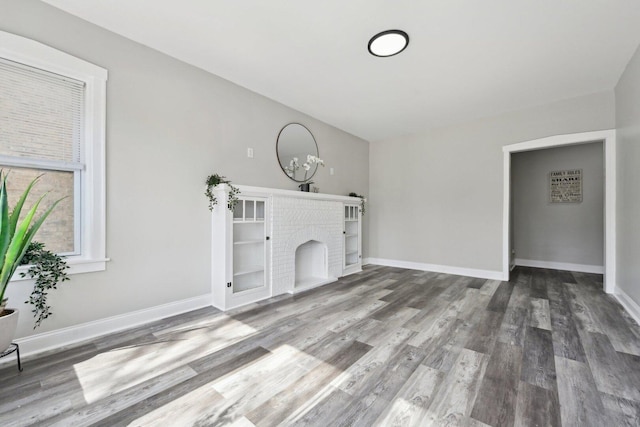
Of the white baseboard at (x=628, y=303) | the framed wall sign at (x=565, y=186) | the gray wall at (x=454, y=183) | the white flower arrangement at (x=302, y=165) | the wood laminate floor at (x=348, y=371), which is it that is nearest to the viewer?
the wood laminate floor at (x=348, y=371)

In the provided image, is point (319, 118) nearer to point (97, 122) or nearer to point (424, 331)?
point (97, 122)

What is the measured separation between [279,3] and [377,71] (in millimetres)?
1341

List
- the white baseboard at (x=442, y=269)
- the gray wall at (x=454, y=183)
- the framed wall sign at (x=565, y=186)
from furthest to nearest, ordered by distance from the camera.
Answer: the framed wall sign at (x=565, y=186) < the white baseboard at (x=442, y=269) < the gray wall at (x=454, y=183)

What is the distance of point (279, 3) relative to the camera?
2.02 metres

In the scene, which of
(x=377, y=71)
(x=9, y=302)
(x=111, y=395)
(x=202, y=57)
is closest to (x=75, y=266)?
(x=9, y=302)

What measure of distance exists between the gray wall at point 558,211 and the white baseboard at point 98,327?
6.13 m

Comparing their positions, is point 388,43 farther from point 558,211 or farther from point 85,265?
point 558,211

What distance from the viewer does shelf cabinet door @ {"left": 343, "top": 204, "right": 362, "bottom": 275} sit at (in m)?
4.68

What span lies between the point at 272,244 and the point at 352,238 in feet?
6.70

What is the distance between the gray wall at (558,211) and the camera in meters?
4.74

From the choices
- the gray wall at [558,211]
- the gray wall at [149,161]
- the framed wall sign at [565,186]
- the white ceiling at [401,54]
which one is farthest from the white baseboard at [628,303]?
the gray wall at [149,161]

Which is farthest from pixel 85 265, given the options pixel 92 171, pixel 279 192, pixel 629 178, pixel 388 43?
pixel 629 178

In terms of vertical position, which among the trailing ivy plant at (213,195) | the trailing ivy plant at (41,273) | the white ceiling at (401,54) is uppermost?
the white ceiling at (401,54)

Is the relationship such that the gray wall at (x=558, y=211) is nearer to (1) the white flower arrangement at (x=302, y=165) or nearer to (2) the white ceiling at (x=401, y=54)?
(2) the white ceiling at (x=401, y=54)
